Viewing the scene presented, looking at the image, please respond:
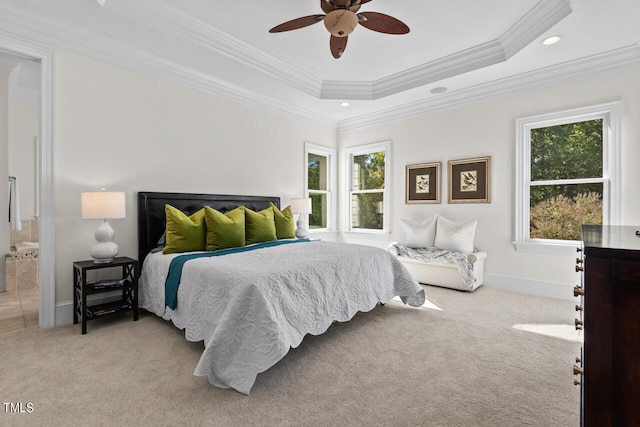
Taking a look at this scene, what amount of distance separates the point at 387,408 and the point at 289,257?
52.3 inches

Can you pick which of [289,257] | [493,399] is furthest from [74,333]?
[493,399]

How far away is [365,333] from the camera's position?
263cm

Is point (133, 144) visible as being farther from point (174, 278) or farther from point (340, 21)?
point (340, 21)

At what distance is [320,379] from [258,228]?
6.50 feet

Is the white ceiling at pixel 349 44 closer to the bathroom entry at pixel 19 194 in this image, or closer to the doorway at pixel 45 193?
the doorway at pixel 45 193

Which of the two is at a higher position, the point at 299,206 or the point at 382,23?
the point at 382,23

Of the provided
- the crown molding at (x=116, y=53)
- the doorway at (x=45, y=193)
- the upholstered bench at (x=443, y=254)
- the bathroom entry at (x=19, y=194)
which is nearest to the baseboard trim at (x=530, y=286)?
the upholstered bench at (x=443, y=254)

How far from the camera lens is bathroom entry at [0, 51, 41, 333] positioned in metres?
3.28

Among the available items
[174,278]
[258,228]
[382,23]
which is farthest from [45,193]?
[382,23]

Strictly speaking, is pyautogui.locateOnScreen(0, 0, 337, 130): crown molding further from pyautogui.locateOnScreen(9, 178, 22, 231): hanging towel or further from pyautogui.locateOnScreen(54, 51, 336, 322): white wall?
pyautogui.locateOnScreen(9, 178, 22, 231): hanging towel

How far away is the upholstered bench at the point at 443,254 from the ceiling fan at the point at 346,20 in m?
2.68

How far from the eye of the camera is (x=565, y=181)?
12.0 ft

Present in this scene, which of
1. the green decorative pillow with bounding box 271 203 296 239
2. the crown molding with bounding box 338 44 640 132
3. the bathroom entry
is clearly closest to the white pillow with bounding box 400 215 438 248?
the crown molding with bounding box 338 44 640 132

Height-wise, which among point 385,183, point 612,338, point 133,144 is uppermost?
point 133,144
